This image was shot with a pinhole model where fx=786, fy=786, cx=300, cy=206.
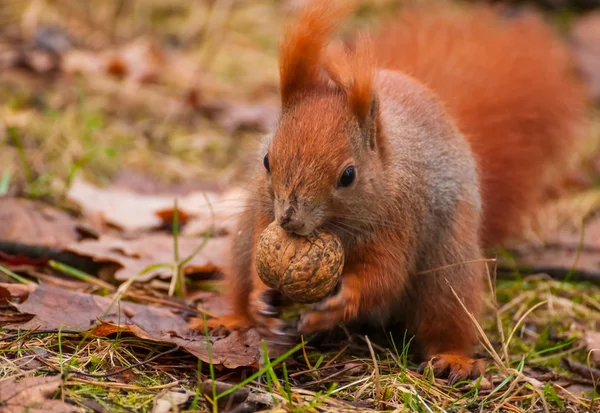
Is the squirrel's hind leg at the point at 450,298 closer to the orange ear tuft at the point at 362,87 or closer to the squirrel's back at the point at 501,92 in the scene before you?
the squirrel's back at the point at 501,92

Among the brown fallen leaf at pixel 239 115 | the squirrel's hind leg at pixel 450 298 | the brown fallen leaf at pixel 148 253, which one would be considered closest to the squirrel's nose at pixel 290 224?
the squirrel's hind leg at pixel 450 298

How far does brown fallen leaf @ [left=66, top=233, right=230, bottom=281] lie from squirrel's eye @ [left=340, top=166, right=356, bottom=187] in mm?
803

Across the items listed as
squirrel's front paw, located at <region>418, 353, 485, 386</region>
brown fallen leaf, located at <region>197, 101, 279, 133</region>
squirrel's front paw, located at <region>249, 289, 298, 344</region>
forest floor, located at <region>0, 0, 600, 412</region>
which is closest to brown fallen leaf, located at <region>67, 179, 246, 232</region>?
forest floor, located at <region>0, 0, 600, 412</region>

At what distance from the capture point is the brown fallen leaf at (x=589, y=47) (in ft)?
17.4

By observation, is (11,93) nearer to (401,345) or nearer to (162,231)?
(162,231)

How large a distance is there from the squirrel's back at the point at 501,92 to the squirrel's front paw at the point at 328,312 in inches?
35.8

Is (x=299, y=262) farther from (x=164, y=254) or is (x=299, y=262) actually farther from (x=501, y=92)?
(x=501, y=92)

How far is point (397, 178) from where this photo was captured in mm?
2354

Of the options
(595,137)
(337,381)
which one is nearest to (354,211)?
(337,381)

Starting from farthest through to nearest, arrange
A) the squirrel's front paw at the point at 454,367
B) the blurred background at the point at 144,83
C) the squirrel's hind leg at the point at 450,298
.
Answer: the blurred background at the point at 144,83, the squirrel's hind leg at the point at 450,298, the squirrel's front paw at the point at 454,367

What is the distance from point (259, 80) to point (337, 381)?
3438 mm

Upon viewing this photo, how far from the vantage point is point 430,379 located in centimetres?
232

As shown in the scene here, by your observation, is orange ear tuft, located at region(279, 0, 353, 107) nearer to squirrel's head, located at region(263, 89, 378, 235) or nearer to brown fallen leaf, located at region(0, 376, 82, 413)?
squirrel's head, located at region(263, 89, 378, 235)

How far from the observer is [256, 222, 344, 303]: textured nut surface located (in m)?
2.12
